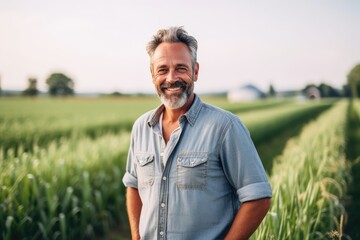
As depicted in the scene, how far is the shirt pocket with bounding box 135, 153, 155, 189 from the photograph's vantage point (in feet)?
6.44

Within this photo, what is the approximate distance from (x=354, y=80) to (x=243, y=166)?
95757 millimetres

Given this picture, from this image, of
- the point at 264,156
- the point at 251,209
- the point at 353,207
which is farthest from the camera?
the point at 264,156

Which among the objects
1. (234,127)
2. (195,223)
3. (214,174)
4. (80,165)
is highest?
(234,127)

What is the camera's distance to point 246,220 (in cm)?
175

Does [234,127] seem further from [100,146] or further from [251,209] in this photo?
[100,146]

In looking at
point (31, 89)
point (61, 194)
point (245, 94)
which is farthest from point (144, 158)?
point (245, 94)

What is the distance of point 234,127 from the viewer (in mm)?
1765

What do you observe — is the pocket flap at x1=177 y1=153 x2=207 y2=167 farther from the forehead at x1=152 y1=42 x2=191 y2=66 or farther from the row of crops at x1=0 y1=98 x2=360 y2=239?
the row of crops at x1=0 y1=98 x2=360 y2=239

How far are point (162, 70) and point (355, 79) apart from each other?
95792mm

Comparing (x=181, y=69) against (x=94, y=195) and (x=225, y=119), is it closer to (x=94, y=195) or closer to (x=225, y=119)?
(x=225, y=119)

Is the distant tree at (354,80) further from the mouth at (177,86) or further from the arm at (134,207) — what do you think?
the mouth at (177,86)

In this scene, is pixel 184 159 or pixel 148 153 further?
pixel 148 153

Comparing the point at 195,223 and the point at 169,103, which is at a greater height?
the point at 169,103

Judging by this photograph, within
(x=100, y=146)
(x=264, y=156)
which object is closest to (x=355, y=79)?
(x=264, y=156)
